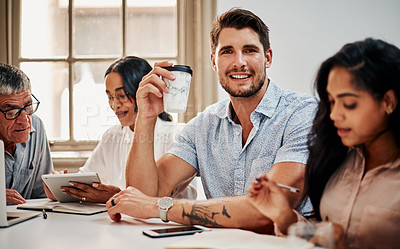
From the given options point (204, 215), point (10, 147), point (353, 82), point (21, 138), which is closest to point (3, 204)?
point (204, 215)

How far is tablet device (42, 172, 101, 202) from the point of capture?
1.69 m

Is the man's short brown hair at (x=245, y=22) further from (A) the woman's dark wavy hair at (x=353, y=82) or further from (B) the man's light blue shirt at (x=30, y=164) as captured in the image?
(B) the man's light blue shirt at (x=30, y=164)

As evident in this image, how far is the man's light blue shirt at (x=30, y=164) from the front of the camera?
2186mm

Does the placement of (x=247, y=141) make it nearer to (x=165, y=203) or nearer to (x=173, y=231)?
(x=165, y=203)

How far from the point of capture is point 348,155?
1259 millimetres

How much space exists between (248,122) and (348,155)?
2.02ft

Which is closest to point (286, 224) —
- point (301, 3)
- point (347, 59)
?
point (347, 59)

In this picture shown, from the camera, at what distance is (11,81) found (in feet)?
6.73

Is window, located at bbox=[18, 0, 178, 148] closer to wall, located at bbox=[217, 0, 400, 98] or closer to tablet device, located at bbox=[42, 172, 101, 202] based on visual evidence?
wall, located at bbox=[217, 0, 400, 98]

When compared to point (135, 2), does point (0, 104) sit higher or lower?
lower

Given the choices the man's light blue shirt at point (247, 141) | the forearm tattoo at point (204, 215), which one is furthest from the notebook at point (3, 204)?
the man's light blue shirt at point (247, 141)

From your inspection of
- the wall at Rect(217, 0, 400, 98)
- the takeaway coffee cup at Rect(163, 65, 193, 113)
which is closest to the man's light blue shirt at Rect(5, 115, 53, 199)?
the takeaway coffee cup at Rect(163, 65, 193, 113)

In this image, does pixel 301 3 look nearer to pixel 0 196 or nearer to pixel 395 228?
pixel 395 228

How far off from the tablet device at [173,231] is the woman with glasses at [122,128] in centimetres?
82
